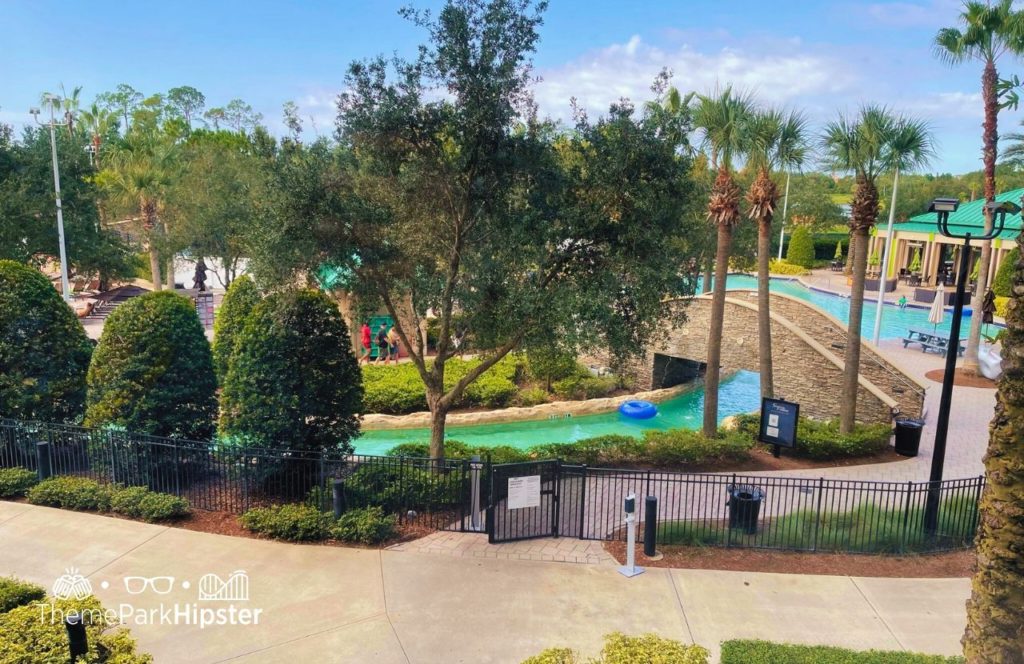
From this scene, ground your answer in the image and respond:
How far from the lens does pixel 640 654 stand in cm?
583

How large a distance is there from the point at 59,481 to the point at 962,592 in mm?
12713

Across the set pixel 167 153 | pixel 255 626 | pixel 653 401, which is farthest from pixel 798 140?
pixel 167 153

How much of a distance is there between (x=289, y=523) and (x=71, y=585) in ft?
8.33

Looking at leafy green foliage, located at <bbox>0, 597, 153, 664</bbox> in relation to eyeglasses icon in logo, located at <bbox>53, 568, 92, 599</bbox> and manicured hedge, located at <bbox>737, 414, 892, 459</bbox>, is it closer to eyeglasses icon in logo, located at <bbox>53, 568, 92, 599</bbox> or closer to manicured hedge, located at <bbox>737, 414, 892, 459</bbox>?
eyeglasses icon in logo, located at <bbox>53, 568, 92, 599</bbox>

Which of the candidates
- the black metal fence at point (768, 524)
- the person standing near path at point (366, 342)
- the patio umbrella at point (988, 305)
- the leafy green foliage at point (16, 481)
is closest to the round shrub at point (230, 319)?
the leafy green foliage at point (16, 481)

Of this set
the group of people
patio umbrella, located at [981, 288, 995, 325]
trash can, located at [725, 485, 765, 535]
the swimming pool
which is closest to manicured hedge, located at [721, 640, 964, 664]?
trash can, located at [725, 485, 765, 535]

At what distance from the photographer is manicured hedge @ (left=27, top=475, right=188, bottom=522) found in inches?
394

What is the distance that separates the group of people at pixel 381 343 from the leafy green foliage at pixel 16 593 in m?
16.4

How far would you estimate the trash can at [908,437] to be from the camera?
14609 mm

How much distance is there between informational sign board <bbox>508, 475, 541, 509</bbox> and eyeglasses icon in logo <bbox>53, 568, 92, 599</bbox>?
5006mm

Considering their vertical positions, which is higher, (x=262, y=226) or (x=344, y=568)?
Answer: (x=262, y=226)

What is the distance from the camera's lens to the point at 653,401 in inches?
866

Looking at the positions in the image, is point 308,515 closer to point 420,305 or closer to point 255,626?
point 255,626

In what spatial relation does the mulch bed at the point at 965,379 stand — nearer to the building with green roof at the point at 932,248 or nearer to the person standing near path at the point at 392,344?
the building with green roof at the point at 932,248
